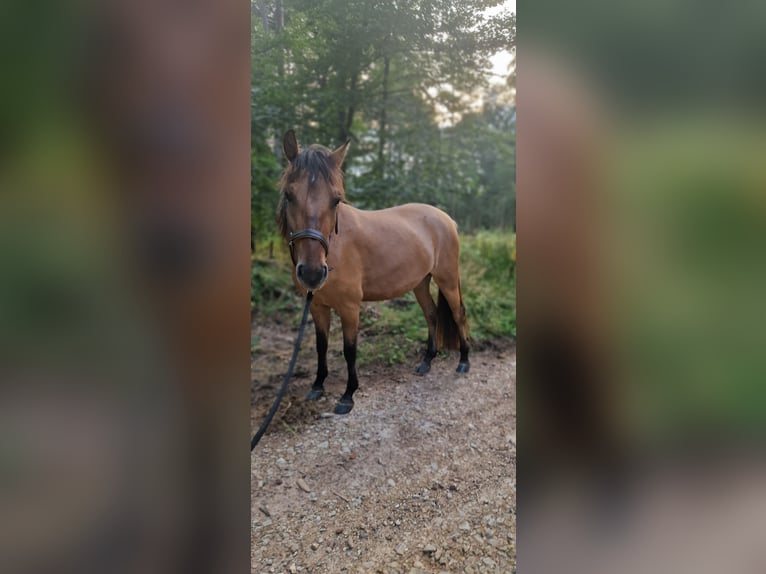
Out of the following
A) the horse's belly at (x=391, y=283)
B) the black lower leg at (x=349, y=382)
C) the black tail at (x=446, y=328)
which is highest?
the horse's belly at (x=391, y=283)

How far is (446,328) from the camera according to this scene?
64.1 inches

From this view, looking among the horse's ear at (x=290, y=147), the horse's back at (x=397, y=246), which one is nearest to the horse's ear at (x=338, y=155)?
the horse's ear at (x=290, y=147)

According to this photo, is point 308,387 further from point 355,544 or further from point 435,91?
point 435,91

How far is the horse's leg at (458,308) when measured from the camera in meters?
1.57

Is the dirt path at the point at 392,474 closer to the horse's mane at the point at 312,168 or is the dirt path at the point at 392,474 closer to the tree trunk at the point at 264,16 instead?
the horse's mane at the point at 312,168

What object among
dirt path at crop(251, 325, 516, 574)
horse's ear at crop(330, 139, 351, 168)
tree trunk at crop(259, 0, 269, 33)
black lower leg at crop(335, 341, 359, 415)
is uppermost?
tree trunk at crop(259, 0, 269, 33)

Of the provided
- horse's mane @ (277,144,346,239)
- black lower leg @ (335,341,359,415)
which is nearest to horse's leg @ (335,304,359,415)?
black lower leg @ (335,341,359,415)

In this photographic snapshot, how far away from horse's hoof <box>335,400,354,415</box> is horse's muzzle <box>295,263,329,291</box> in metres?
0.48

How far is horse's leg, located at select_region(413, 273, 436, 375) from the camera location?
1.56m

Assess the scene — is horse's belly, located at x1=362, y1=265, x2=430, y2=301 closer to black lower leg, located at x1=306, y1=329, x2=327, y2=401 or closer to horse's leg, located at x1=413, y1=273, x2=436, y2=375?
horse's leg, located at x1=413, y1=273, x2=436, y2=375
